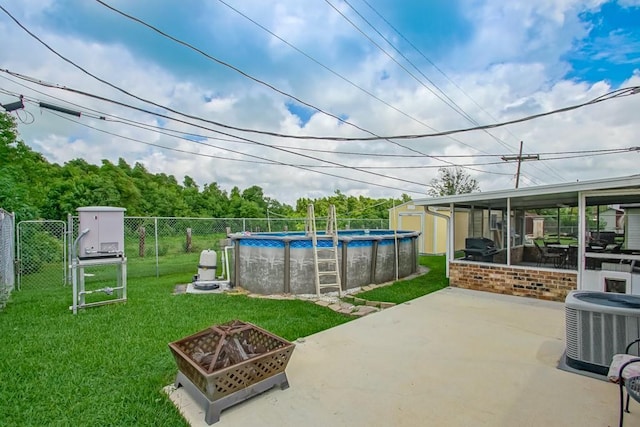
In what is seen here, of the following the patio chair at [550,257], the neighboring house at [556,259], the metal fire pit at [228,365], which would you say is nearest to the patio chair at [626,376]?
the metal fire pit at [228,365]

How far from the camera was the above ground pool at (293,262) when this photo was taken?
21.9ft

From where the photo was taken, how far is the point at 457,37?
8.66 m

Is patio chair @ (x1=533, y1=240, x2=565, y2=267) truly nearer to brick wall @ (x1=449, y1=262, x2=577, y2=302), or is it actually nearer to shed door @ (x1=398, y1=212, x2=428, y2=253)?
brick wall @ (x1=449, y1=262, x2=577, y2=302)

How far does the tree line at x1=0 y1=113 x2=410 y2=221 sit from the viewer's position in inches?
492

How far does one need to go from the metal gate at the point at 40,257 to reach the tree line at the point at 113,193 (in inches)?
45.3

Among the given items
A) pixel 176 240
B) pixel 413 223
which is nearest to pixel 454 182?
pixel 413 223

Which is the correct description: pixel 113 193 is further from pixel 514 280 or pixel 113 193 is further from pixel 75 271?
pixel 514 280

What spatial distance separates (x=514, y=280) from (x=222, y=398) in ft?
20.8

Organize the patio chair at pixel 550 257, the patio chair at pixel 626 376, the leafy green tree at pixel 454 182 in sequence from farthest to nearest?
the leafy green tree at pixel 454 182 < the patio chair at pixel 550 257 < the patio chair at pixel 626 376

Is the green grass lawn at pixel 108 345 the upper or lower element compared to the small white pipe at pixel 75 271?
lower

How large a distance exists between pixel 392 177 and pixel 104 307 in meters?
17.1

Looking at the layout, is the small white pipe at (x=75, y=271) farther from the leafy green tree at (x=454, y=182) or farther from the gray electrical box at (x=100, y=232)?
the leafy green tree at (x=454, y=182)

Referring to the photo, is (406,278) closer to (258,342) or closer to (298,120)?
(258,342)

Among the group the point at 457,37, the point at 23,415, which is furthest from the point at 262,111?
the point at 23,415
